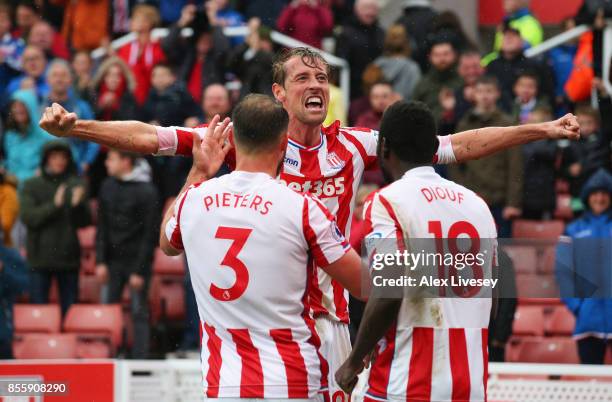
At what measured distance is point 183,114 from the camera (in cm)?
1261

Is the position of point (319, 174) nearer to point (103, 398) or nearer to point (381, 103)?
point (103, 398)

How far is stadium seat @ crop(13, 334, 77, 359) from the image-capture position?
1130cm

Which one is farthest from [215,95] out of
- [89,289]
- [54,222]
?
[89,289]

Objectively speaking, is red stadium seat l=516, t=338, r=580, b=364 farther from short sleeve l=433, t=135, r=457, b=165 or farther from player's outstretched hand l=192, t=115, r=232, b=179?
player's outstretched hand l=192, t=115, r=232, b=179

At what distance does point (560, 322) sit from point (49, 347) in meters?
4.73

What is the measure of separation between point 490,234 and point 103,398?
4030 millimetres

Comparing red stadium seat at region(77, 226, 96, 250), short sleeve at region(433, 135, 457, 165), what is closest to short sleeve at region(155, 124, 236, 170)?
short sleeve at region(433, 135, 457, 165)

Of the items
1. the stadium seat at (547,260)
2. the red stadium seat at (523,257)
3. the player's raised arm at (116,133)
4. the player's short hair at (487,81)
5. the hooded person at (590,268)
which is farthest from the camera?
the player's short hair at (487,81)

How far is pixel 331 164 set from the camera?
6.41 m

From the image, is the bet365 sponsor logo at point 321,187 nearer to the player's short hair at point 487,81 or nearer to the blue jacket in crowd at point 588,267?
the blue jacket in crowd at point 588,267

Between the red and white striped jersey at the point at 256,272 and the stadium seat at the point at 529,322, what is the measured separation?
5619 mm

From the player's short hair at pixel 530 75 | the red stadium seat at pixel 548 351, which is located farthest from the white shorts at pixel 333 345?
the player's short hair at pixel 530 75

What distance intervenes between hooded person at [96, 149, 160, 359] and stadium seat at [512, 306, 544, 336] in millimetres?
3398

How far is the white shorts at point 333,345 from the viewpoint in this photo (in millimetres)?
5883
